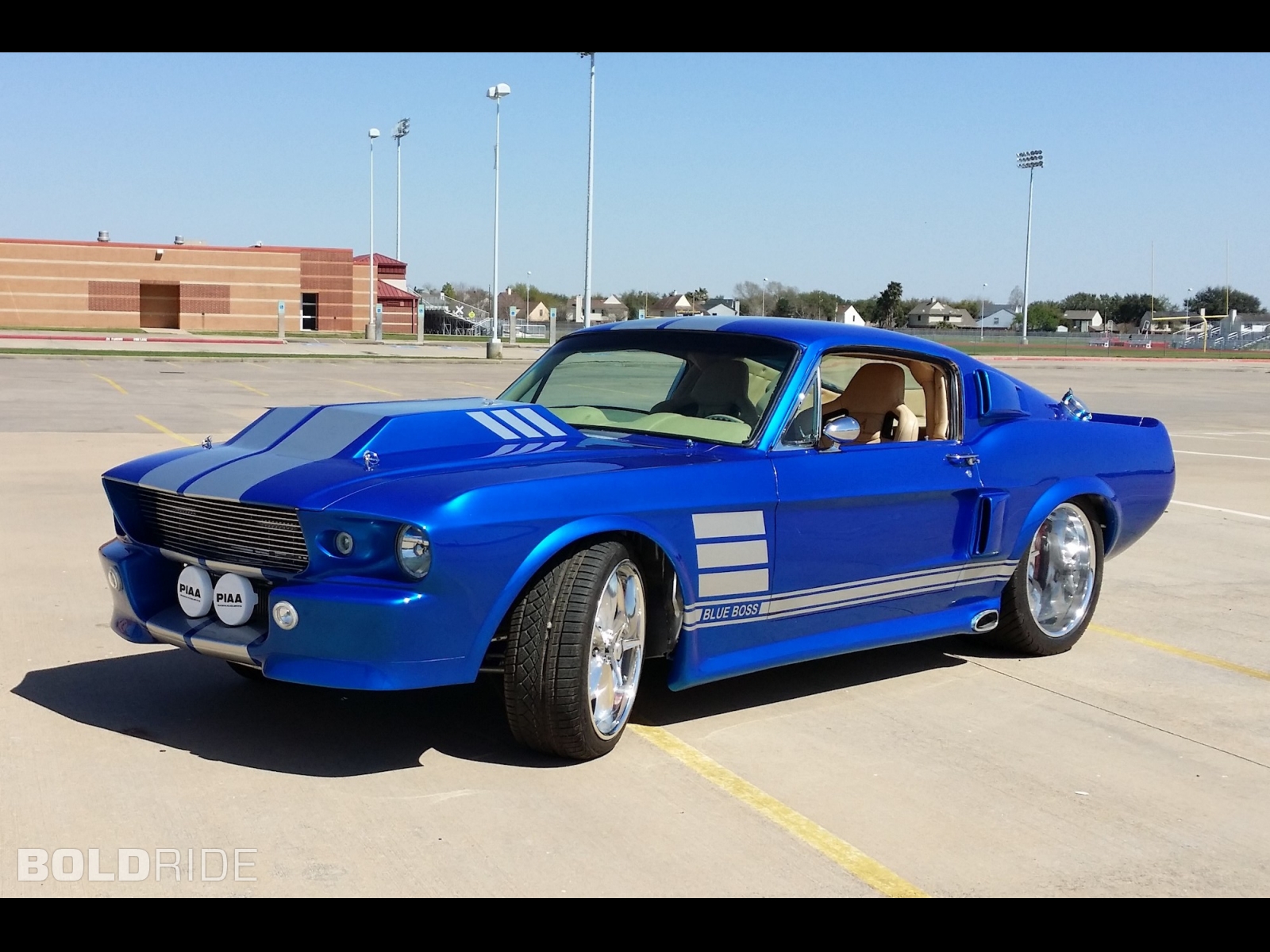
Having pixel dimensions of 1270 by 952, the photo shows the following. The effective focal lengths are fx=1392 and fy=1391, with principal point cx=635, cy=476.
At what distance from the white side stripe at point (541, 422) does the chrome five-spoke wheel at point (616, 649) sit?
0.77 m

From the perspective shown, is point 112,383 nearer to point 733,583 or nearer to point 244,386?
point 244,386

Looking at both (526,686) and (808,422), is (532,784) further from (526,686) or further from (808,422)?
(808,422)

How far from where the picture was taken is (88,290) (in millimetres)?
68688

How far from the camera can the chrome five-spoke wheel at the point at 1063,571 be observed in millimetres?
6551

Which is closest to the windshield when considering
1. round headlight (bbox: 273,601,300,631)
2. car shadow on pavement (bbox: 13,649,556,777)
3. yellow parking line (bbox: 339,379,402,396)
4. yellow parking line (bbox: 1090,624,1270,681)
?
car shadow on pavement (bbox: 13,649,556,777)

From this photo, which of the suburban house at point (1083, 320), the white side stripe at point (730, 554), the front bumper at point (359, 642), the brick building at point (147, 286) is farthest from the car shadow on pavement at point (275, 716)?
the suburban house at point (1083, 320)

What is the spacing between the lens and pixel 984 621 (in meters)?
6.23

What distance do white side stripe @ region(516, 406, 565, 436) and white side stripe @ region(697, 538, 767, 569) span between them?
78 centimetres

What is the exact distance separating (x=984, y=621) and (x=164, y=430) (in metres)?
12.0

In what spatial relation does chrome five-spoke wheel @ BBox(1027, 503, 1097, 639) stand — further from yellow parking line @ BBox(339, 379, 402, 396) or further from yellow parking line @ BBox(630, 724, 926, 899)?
yellow parking line @ BBox(339, 379, 402, 396)

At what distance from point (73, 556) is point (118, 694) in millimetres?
2988

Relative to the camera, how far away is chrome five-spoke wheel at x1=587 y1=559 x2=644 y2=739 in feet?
15.2

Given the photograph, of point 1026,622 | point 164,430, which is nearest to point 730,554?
point 1026,622
